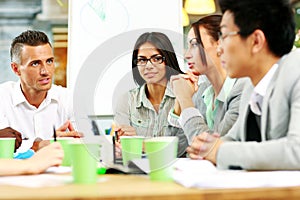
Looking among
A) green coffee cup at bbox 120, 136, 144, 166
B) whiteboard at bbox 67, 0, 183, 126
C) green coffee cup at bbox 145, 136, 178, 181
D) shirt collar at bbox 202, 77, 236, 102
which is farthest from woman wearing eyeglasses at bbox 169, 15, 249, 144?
whiteboard at bbox 67, 0, 183, 126

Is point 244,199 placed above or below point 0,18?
below

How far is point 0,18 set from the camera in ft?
16.9

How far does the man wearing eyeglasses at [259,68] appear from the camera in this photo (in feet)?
4.09

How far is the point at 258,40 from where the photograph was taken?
4.42 feet

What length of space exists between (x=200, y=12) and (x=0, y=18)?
233cm

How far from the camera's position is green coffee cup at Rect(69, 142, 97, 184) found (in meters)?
1.07

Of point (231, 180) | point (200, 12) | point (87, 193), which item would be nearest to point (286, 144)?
point (231, 180)

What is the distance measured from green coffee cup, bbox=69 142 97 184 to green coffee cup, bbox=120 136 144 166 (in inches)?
13.6

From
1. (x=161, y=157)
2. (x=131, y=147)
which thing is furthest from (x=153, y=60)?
(x=161, y=157)

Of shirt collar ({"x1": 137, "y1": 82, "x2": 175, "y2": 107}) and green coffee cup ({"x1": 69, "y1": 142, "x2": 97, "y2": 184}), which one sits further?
shirt collar ({"x1": 137, "y1": 82, "x2": 175, "y2": 107})

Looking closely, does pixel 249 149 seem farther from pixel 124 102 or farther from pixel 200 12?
pixel 200 12

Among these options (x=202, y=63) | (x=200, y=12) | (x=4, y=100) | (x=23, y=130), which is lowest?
(x=23, y=130)

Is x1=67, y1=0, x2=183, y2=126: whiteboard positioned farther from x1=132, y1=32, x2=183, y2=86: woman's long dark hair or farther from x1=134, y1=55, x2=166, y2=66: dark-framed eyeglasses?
x1=134, y1=55, x2=166, y2=66: dark-framed eyeglasses

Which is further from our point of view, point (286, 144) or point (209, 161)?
point (209, 161)
